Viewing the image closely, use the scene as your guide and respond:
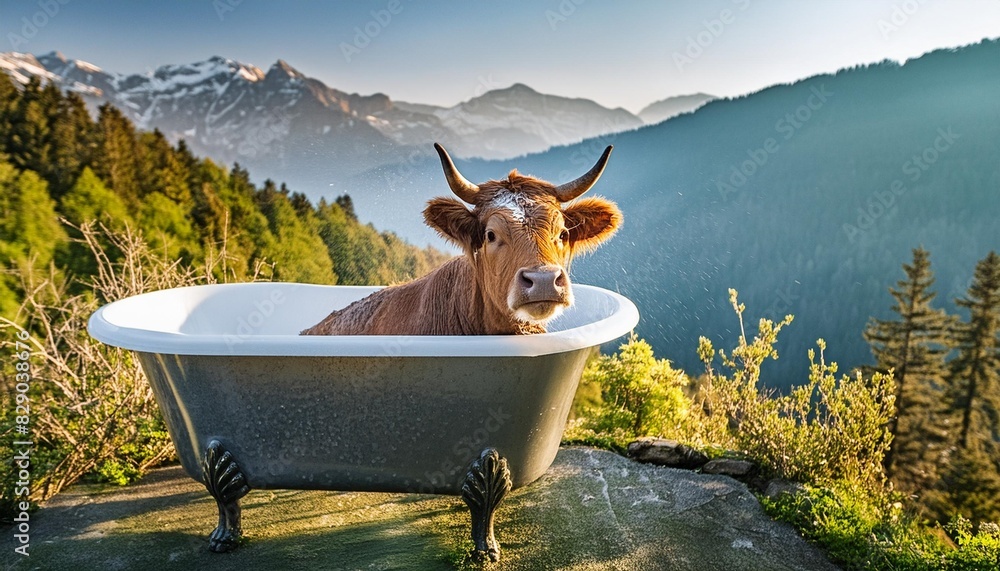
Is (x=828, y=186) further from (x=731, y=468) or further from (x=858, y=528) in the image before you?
(x=858, y=528)

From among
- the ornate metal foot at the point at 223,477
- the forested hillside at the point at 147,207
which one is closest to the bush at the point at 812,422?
the ornate metal foot at the point at 223,477

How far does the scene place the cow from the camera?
82.4 inches

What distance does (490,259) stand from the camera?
7.66ft

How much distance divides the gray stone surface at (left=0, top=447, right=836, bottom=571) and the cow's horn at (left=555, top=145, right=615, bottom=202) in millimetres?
1500

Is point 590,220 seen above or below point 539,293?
above

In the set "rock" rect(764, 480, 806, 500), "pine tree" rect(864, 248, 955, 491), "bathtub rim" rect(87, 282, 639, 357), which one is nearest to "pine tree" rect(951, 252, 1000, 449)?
"pine tree" rect(864, 248, 955, 491)

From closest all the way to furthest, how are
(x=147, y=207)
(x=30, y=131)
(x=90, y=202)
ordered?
(x=30, y=131)
(x=90, y=202)
(x=147, y=207)

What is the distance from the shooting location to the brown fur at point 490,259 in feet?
7.27

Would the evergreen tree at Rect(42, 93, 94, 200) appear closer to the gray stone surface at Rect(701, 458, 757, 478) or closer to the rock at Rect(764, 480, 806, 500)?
the gray stone surface at Rect(701, 458, 757, 478)

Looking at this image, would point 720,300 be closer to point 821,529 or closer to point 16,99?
point 821,529

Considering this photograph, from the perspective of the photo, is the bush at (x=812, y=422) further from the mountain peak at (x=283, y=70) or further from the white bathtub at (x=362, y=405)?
the mountain peak at (x=283, y=70)

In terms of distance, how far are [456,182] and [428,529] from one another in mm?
1597

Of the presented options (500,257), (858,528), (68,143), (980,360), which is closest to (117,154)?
(68,143)

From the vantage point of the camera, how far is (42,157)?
277 inches
